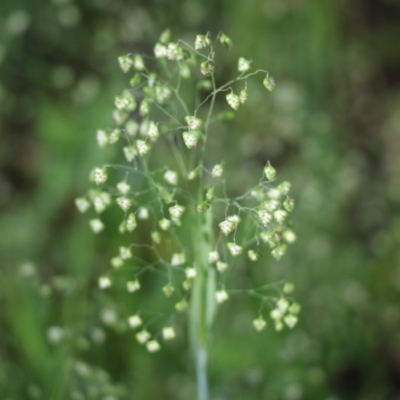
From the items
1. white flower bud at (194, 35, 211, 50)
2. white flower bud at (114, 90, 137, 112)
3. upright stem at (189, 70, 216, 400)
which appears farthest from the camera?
upright stem at (189, 70, 216, 400)

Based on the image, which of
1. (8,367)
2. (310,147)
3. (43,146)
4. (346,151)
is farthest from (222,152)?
(8,367)

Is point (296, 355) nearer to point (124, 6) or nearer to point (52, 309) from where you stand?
point (52, 309)

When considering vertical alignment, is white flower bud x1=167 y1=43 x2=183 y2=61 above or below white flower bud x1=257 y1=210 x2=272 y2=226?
above

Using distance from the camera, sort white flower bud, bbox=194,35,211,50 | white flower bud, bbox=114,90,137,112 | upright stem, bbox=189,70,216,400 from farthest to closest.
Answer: upright stem, bbox=189,70,216,400 < white flower bud, bbox=114,90,137,112 < white flower bud, bbox=194,35,211,50

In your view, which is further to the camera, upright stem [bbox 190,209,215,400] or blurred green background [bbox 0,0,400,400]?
blurred green background [bbox 0,0,400,400]

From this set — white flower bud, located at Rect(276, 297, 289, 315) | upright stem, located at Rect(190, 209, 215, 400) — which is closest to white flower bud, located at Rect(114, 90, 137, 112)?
upright stem, located at Rect(190, 209, 215, 400)

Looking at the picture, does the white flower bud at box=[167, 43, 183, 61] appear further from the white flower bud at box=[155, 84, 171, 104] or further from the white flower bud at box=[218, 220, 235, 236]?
the white flower bud at box=[218, 220, 235, 236]

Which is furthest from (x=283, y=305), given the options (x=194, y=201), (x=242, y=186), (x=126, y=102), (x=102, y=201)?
(x=242, y=186)

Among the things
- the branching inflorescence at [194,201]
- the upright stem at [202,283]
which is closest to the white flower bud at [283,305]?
the branching inflorescence at [194,201]

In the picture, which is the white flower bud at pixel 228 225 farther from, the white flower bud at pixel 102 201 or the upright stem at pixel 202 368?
the upright stem at pixel 202 368
